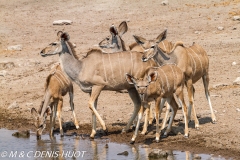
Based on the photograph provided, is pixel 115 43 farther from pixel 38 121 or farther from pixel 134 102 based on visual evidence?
pixel 38 121

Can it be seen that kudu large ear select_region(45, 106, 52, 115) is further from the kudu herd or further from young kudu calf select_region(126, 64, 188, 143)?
young kudu calf select_region(126, 64, 188, 143)

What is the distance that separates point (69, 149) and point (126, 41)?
26.8 feet

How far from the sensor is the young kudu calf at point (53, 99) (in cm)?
1173

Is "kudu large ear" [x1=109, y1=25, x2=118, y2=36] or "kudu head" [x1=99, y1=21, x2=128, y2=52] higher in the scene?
"kudu large ear" [x1=109, y1=25, x2=118, y2=36]

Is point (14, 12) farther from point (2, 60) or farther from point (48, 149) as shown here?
point (48, 149)

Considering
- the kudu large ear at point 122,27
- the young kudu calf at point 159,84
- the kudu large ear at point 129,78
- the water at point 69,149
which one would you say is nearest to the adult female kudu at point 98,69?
the water at point 69,149

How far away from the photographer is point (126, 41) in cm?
1875

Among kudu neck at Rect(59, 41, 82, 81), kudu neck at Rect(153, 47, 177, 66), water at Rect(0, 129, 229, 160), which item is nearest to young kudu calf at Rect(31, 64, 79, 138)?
water at Rect(0, 129, 229, 160)

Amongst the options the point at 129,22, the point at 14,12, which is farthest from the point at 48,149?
the point at 14,12

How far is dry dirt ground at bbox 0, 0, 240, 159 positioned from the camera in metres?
11.3

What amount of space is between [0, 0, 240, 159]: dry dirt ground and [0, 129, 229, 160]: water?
0.35 meters

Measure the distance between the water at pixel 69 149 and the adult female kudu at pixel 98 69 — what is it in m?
0.47

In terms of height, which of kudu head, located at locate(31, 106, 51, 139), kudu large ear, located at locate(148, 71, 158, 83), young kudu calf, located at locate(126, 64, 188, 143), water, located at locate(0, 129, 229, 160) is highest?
kudu large ear, located at locate(148, 71, 158, 83)

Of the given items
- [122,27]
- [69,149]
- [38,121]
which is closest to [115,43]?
[122,27]
